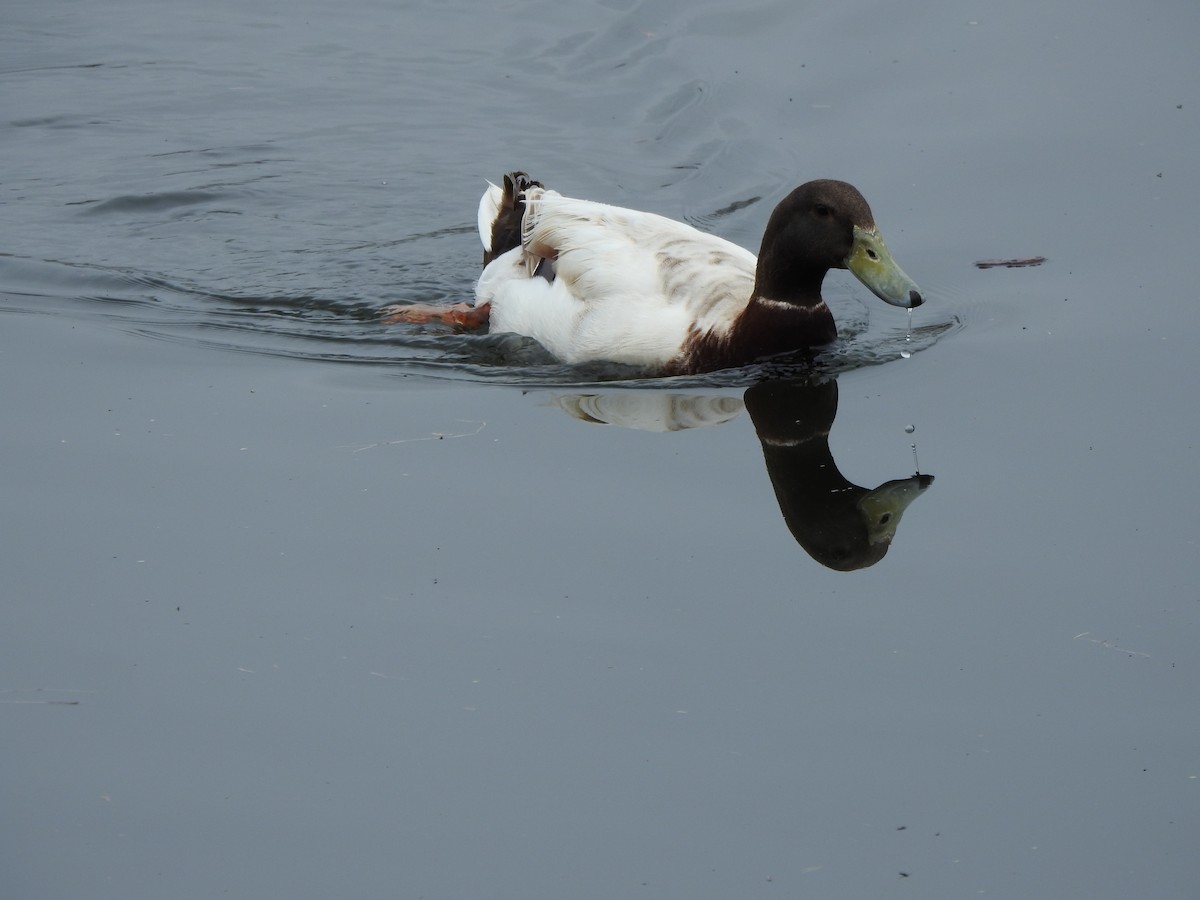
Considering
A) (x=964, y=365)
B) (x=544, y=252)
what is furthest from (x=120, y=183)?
(x=964, y=365)

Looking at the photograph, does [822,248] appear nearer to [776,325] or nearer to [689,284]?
[776,325]

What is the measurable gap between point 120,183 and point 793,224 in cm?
534

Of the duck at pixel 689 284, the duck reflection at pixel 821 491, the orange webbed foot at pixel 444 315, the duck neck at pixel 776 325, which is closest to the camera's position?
the duck reflection at pixel 821 491

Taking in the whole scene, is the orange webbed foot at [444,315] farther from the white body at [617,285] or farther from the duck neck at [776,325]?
the duck neck at [776,325]

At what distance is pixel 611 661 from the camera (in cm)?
527

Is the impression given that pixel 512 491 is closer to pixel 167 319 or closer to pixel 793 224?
pixel 793 224

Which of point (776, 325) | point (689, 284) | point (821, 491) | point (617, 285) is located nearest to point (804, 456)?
point (821, 491)

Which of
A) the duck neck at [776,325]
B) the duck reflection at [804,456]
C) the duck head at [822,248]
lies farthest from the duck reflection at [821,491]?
the duck head at [822,248]

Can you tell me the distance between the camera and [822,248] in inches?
296

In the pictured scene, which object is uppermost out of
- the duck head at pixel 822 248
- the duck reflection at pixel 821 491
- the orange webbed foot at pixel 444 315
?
the duck head at pixel 822 248

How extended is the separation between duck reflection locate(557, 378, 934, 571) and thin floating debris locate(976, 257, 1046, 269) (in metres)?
1.67

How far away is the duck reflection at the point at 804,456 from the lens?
6.05 meters

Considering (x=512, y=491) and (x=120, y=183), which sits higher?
(x=120, y=183)

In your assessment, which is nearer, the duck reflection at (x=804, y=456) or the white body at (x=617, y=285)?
the duck reflection at (x=804, y=456)
